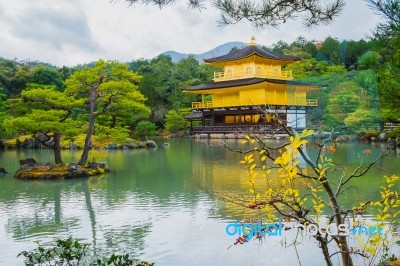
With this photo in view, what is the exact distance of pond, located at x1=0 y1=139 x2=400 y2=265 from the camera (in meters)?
4.69

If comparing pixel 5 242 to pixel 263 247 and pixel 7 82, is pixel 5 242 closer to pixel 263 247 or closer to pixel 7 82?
pixel 263 247

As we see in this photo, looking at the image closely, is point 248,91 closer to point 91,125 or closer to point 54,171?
point 91,125

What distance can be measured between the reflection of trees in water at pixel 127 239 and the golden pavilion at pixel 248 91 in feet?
63.8

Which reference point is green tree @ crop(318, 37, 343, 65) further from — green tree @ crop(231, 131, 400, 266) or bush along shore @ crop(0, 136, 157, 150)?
green tree @ crop(231, 131, 400, 266)

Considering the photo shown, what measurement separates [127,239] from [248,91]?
2235 cm

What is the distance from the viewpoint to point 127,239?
17.2ft

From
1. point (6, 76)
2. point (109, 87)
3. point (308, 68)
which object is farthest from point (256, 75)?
point (6, 76)

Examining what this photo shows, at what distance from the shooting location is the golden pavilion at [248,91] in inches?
1017

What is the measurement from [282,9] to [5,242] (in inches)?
153

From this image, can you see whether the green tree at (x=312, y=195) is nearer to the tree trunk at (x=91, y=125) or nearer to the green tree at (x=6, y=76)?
the tree trunk at (x=91, y=125)

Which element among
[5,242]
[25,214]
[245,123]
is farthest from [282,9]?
[245,123]

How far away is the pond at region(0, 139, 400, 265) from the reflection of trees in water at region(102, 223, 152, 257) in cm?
1

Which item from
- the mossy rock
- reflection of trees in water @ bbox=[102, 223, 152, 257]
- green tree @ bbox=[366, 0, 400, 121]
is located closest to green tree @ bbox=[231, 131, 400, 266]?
green tree @ bbox=[366, 0, 400, 121]

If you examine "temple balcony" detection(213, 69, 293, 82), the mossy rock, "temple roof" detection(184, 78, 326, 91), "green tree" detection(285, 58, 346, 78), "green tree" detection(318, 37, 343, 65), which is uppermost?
"green tree" detection(318, 37, 343, 65)
